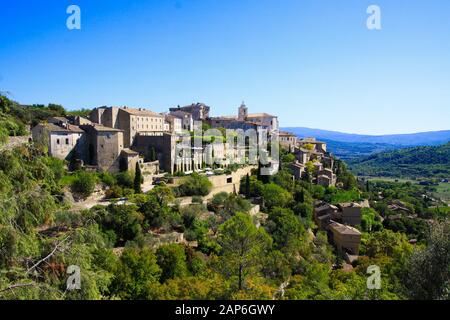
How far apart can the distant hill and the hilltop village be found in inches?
3784

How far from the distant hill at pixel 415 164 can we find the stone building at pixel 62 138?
415 feet

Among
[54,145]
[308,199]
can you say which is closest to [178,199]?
[54,145]

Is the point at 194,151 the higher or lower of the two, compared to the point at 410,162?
higher

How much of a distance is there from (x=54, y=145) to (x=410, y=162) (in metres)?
158

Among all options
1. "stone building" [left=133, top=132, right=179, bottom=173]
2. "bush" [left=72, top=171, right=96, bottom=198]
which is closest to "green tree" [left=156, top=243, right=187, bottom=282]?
"bush" [left=72, top=171, right=96, bottom=198]

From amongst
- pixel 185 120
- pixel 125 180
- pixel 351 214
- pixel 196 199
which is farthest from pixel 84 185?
pixel 185 120

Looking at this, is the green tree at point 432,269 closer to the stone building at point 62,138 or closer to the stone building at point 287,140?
the stone building at point 62,138

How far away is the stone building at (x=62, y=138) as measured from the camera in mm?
31359

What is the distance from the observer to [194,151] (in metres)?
42.8

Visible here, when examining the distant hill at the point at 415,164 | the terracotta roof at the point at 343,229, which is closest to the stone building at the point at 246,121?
the terracotta roof at the point at 343,229

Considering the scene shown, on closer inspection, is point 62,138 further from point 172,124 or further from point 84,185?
point 172,124

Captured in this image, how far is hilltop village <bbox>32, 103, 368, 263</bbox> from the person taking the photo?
33562mm

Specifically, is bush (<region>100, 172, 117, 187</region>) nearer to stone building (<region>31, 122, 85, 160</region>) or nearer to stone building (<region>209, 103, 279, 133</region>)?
stone building (<region>31, 122, 85, 160</region>)
